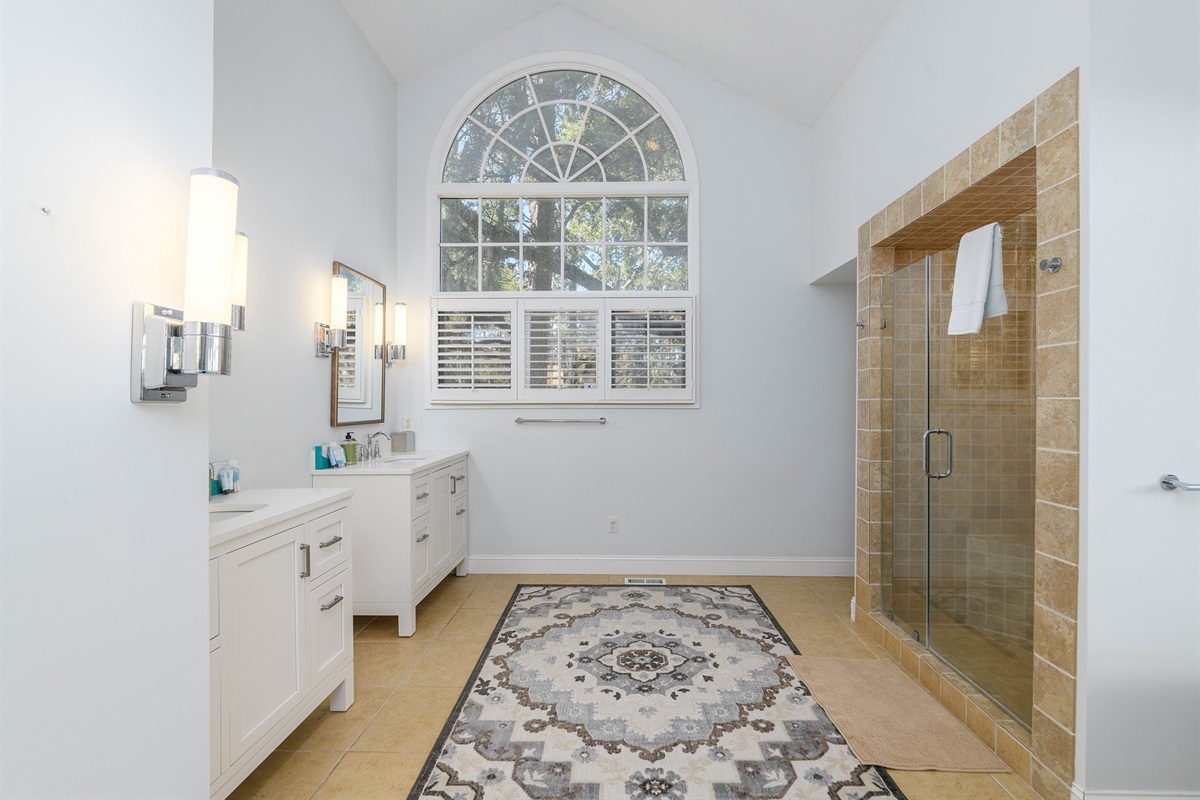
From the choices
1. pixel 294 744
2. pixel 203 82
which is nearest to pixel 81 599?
pixel 203 82

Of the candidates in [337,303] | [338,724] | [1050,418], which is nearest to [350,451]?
[337,303]

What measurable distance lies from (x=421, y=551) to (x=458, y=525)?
68 centimetres

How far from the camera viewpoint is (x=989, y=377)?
7.60 ft

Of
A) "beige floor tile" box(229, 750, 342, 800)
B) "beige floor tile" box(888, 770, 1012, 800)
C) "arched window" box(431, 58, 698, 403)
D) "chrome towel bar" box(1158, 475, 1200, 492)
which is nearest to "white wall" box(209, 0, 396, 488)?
"arched window" box(431, 58, 698, 403)

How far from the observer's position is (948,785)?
1812 millimetres

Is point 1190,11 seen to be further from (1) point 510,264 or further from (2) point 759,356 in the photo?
(1) point 510,264

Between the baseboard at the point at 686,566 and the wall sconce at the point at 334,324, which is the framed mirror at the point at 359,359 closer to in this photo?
the wall sconce at the point at 334,324

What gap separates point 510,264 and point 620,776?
316 cm

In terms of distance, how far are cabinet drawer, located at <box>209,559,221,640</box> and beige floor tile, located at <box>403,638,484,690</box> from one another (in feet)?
3.72

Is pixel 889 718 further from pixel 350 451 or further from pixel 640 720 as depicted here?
pixel 350 451

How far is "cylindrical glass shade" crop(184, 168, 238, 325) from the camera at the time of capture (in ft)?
3.94

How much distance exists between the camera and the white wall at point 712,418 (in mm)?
4012

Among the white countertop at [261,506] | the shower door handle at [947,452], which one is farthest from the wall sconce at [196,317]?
the shower door handle at [947,452]

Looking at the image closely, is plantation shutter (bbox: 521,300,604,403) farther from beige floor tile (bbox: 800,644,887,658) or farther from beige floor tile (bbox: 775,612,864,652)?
beige floor tile (bbox: 800,644,887,658)
